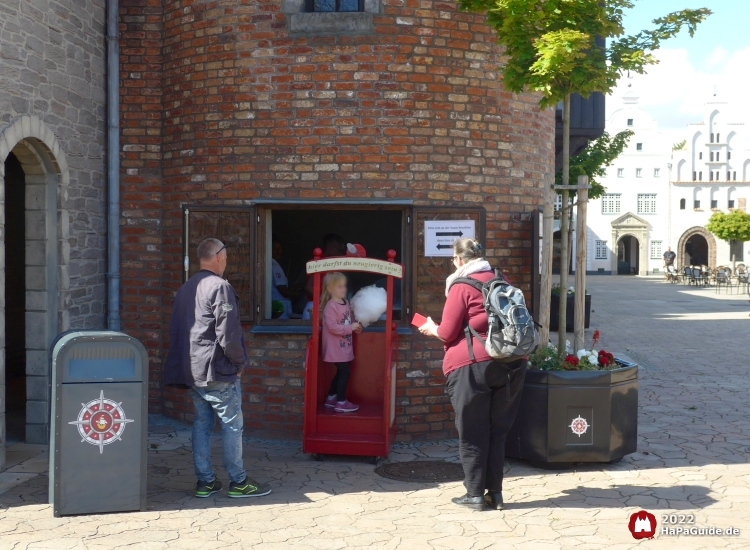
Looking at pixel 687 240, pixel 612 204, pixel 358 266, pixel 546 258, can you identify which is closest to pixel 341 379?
pixel 358 266

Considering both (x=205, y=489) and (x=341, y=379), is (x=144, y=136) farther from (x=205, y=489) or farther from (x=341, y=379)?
(x=205, y=489)

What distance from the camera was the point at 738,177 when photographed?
215 ft

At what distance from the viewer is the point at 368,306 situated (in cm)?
749

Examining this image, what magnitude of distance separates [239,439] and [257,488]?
407 mm

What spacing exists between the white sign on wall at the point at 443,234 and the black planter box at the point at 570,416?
1574 mm

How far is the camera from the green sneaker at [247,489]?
19.8 feet

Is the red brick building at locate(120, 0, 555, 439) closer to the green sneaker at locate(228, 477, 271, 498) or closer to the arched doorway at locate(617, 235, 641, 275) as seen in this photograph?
the green sneaker at locate(228, 477, 271, 498)

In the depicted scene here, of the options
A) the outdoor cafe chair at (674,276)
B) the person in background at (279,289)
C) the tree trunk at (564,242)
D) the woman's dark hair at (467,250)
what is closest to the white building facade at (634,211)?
the outdoor cafe chair at (674,276)

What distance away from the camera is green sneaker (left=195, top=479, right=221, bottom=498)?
→ 603cm

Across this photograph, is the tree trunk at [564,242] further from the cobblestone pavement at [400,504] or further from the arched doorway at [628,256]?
the arched doorway at [628,256]

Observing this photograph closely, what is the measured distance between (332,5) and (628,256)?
6172cm

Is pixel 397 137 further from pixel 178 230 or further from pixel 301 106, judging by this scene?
pixel 178 230

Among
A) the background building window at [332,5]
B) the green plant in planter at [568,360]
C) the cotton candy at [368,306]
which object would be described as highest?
the background building window at [332,5]

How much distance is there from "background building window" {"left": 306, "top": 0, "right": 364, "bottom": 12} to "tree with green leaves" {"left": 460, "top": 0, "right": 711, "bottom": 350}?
4.06 feet
